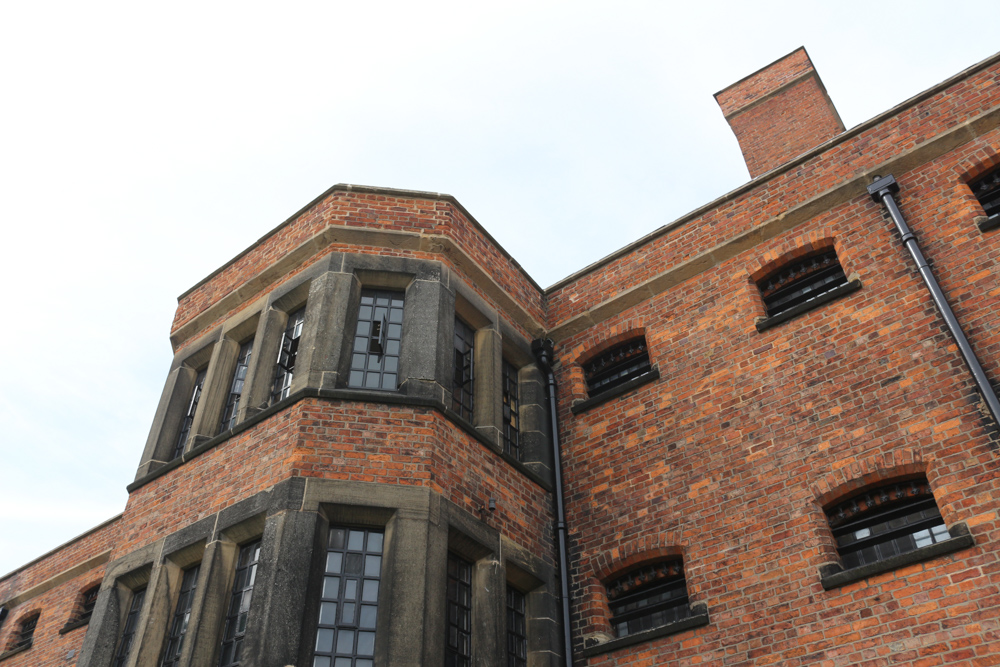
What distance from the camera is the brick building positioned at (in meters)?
7.65

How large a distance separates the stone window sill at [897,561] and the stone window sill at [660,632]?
133 centimetres

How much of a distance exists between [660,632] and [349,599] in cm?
336

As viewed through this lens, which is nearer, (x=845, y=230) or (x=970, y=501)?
(x=970, y=501)

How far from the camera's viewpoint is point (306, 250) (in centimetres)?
1086

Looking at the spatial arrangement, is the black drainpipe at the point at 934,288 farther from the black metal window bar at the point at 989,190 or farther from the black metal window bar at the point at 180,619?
the black metal window bar at the point at 180,619

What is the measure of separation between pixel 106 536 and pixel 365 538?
30.4 ft

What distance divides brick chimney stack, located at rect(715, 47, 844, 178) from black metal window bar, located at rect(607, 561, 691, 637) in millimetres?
8592

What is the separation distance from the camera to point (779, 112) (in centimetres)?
1545

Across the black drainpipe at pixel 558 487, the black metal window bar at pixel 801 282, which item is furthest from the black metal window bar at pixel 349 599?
the black metal window bar at pixel 801 282

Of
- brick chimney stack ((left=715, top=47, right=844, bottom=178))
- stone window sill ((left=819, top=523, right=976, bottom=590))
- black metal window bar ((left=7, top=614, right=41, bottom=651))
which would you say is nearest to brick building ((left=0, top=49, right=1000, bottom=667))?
stone window sill ((left=819, top=523, right=976, bottom=590))

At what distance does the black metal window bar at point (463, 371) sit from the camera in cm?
1021

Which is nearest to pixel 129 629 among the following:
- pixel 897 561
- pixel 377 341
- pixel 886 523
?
pixel 377 341

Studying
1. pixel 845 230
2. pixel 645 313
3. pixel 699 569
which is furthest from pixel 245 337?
pixel 845 230

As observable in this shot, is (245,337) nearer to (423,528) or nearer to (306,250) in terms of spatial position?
(306,250)
